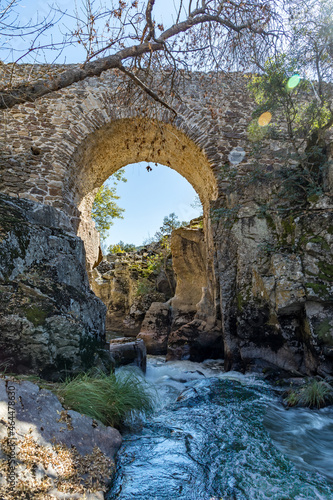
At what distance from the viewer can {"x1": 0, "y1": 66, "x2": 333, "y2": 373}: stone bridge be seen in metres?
4.29

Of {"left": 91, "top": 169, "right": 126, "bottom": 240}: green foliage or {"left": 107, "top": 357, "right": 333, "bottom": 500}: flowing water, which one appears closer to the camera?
{"left": 107, "top": 357, "right": 333, "bottom": 500}: flowing water

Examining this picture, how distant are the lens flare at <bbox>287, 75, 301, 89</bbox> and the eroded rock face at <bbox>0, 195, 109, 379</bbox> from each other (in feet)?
15.3

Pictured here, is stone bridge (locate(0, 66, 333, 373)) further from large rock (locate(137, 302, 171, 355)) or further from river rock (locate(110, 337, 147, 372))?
river rock (locate(110, 337, 147, 372))

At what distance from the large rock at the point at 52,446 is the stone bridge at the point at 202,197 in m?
0.89

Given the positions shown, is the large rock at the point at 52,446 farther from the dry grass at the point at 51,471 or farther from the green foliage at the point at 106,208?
the green foliage at the point at 106,208

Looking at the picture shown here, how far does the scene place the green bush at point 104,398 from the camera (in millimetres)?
2527

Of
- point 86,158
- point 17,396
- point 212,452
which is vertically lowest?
point 212,452

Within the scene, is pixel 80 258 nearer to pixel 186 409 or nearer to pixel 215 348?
pixel 186 409

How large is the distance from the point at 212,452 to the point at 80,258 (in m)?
2.56

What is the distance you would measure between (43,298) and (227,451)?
2175 millimetres

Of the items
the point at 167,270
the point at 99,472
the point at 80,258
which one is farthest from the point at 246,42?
the point at 167,270

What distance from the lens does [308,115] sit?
232 inches

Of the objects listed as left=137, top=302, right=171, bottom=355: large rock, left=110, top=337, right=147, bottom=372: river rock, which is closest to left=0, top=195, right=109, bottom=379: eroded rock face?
left=110, top=337, right=147, bottom=372: river rock

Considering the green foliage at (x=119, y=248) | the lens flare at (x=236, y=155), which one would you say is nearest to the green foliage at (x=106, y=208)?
the green foliage at (x=119, y=248)
